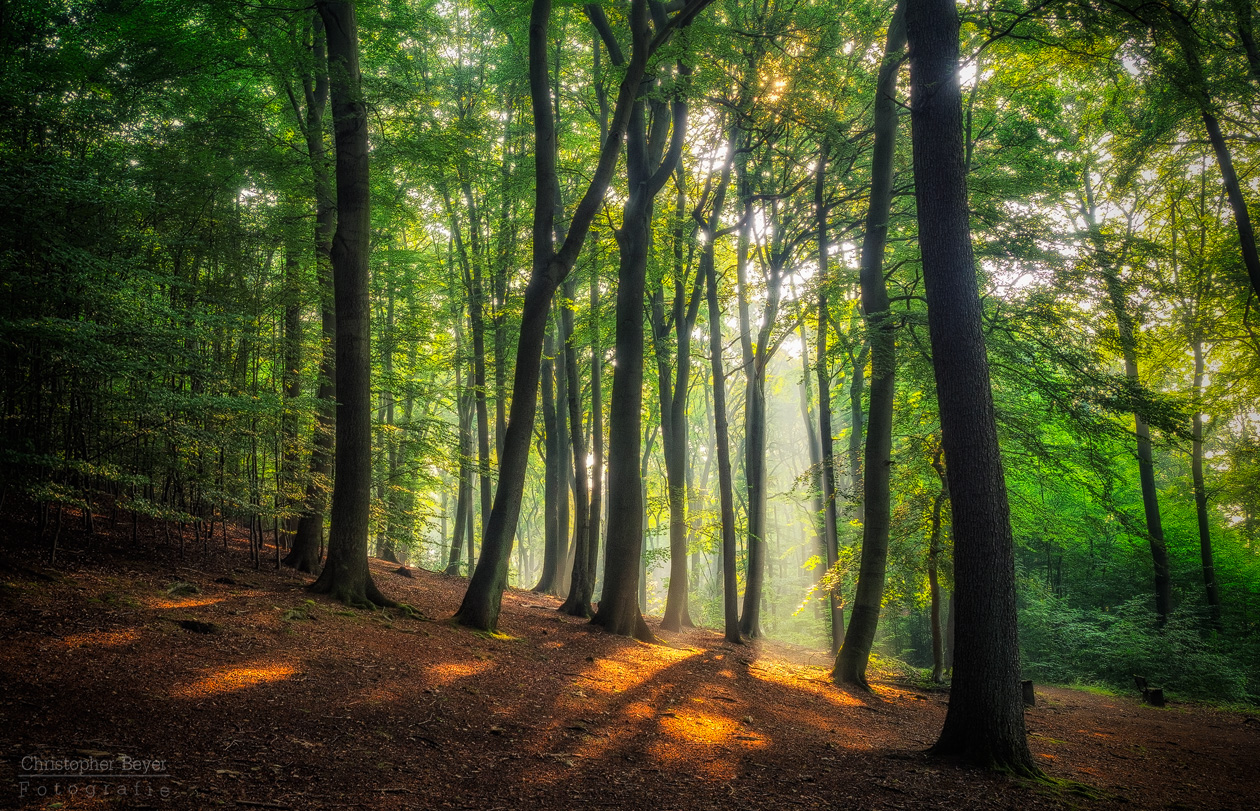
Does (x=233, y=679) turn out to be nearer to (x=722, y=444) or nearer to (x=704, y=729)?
(x=704, y=729)

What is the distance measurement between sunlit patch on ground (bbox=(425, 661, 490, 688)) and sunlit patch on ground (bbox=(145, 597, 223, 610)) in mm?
2380

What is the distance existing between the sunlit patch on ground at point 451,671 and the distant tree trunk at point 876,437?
652 cm

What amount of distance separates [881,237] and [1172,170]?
664 cm

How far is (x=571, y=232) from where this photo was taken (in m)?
8.80

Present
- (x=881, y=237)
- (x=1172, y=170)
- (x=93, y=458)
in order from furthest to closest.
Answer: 1. (x=1172, y=170)
2. (x=881, y=237)
3. (x=93, y=458)

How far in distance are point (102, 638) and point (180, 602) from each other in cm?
148

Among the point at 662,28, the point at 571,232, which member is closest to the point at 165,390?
the point at 571,232

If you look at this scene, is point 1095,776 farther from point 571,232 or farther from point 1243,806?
point 571,232

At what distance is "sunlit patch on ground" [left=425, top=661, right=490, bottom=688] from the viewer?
5715mm

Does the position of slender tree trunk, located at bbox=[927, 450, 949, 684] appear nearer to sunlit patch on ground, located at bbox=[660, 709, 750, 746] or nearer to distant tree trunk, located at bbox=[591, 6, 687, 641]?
distant tree trunk, located at bbox=[591, 6, 687, 641]

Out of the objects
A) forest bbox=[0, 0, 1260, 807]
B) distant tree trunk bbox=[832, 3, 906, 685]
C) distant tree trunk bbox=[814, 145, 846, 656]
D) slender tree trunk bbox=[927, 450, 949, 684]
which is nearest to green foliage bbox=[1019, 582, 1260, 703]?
forest bbox=[0, 0, 1260, 807]

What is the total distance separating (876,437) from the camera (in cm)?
1000

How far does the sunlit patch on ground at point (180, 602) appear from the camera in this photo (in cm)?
557

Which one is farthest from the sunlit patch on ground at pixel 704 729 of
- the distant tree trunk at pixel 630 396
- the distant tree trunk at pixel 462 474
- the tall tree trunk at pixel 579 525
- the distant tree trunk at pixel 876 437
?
the distant tree trunk at pixel 462 474
